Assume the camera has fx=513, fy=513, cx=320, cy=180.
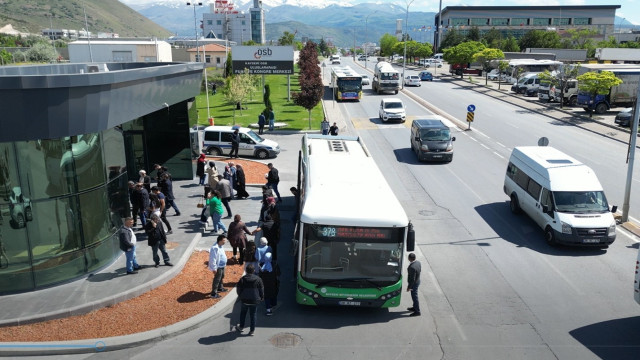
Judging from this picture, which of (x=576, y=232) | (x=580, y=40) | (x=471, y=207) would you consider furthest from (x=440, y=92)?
(x=580, y=40)

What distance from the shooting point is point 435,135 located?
86.3ft

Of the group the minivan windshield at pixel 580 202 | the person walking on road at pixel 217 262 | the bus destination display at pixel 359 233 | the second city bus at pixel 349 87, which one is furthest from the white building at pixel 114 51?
the bus destination display at pixel 359 233

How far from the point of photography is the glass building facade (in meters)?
11.5

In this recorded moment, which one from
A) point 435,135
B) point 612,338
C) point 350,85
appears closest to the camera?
point 612,338

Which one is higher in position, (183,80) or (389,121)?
(183,80)

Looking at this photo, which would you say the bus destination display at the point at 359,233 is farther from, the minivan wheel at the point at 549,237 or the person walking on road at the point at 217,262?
the minivan wheel at the point at 549,237

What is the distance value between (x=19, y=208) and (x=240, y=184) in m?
8.94

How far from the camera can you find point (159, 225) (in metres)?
13.1

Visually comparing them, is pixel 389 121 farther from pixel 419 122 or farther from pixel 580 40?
pixel 580 40

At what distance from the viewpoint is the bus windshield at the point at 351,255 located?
35.3ft

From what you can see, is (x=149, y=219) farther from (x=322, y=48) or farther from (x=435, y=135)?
(x=322, y=48)

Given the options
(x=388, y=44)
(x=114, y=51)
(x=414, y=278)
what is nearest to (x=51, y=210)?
(x=414, y=278)

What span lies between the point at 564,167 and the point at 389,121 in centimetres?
2248

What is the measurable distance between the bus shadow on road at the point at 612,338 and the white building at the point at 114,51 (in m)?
60.9
